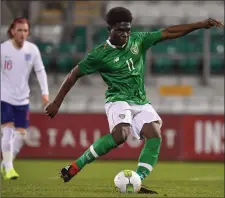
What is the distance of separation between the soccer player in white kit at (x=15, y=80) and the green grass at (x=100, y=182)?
2.46 ft

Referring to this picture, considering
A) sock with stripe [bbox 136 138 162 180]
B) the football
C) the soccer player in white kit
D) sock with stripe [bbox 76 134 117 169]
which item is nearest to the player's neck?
the soccer player in white kit

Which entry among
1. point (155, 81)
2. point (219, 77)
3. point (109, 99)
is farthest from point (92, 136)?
point (109, 99)

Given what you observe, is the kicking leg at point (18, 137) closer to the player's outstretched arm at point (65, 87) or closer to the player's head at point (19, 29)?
the player's head at point (19, 29)

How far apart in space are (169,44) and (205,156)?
6.37 metres

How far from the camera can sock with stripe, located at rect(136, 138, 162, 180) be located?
719cm

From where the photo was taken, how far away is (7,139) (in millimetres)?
10180

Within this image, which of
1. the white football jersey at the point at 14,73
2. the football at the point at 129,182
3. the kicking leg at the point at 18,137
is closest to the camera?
the football at the point at 129,182

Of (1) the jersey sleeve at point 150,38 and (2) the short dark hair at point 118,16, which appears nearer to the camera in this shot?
(2) the short dark hair at point 118,16

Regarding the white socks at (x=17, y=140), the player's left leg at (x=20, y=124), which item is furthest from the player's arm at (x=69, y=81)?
the white socks at (x=17, y=140)

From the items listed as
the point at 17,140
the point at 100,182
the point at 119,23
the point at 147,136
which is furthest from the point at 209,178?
the point at 119,23

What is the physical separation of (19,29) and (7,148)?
172cm

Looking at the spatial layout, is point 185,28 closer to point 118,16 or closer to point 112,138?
point 118,16

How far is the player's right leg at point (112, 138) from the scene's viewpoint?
23.5 ft

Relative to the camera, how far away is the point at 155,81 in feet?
70.3
